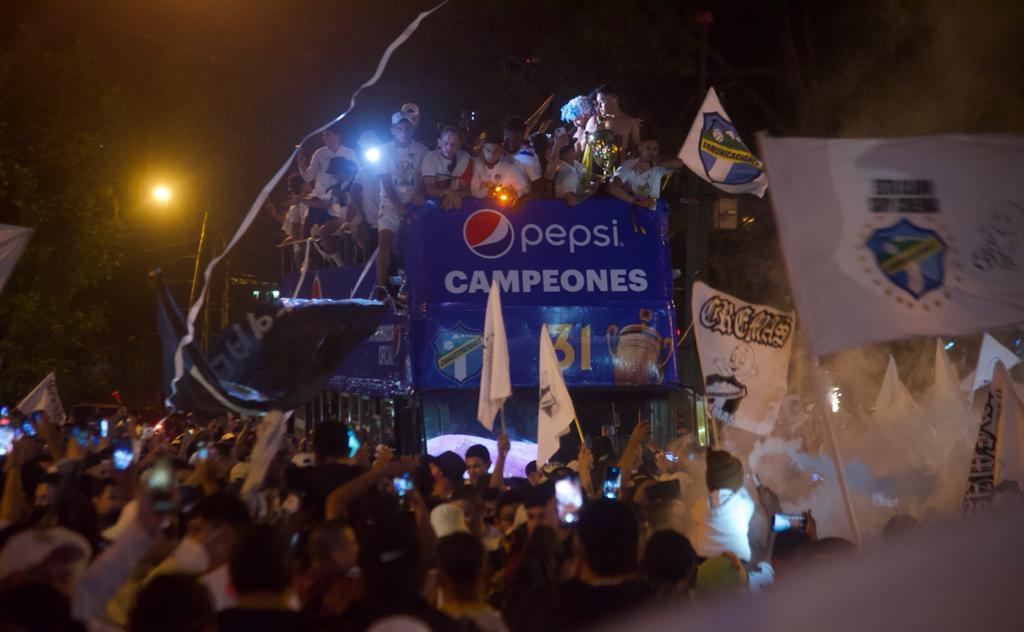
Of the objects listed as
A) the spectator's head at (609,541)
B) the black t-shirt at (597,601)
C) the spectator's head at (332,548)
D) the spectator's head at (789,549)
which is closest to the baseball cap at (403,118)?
the spectator's head at (789,549)

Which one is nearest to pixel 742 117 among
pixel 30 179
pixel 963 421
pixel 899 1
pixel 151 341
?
pixel 899 1

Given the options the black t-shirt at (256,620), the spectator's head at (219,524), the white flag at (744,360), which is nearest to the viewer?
the black t-shirt at (256,620)

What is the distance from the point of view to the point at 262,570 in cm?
373

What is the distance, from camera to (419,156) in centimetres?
1429

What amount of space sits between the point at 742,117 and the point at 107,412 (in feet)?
51.9

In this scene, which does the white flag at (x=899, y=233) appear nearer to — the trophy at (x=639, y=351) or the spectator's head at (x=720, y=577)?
the spectator's head at (x=720, y=577)

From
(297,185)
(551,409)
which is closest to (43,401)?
(297,185)

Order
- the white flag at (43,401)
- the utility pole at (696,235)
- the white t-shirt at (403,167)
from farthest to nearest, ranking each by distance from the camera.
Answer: the utility pole at (696,235), the white flag at (43,401), the white t-shirt at (403,167)

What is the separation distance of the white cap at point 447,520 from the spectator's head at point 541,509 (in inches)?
14.8

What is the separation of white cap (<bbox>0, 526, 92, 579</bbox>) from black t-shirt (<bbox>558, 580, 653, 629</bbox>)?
1812mm

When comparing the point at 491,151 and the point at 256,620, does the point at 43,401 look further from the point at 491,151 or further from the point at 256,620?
the point at 256,620

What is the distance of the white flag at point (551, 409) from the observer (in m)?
9.32

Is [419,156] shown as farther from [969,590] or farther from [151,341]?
[151,341]

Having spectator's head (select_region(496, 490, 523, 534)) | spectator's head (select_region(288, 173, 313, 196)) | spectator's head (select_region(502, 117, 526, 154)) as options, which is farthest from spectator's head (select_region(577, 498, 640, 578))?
spectator's head (select_region(288, 173, 313, 196))
